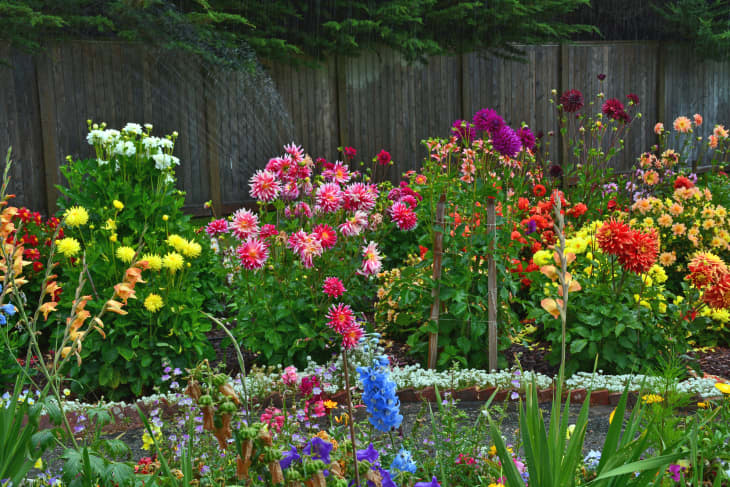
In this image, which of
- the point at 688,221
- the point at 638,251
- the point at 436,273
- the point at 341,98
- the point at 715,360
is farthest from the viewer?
the point at 341,98

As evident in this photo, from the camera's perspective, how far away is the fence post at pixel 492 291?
361cm

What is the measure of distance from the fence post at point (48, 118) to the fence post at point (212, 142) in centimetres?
139

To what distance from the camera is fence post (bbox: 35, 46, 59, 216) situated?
620 centimetres

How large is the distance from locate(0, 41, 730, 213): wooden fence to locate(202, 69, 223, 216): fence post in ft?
0.03

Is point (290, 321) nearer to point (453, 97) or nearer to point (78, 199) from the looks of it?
point (78, 199)

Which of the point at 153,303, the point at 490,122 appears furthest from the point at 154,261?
the point at 490,122

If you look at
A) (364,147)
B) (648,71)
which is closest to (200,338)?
(364,147)

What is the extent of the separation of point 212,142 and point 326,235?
3.85m

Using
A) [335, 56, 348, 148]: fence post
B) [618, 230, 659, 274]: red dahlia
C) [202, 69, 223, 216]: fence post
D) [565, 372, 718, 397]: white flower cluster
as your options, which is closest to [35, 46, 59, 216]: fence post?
[202, 69, 223, 216]: fence post

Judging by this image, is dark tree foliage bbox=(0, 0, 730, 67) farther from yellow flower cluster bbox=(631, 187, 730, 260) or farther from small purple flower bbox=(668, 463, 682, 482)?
small purple flower bbox=(668, 463, 682, 482)

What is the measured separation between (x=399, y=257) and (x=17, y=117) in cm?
353

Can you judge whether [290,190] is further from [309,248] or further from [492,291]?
[492,291]

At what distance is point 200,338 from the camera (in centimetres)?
372

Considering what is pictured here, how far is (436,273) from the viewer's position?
12.1 ft
